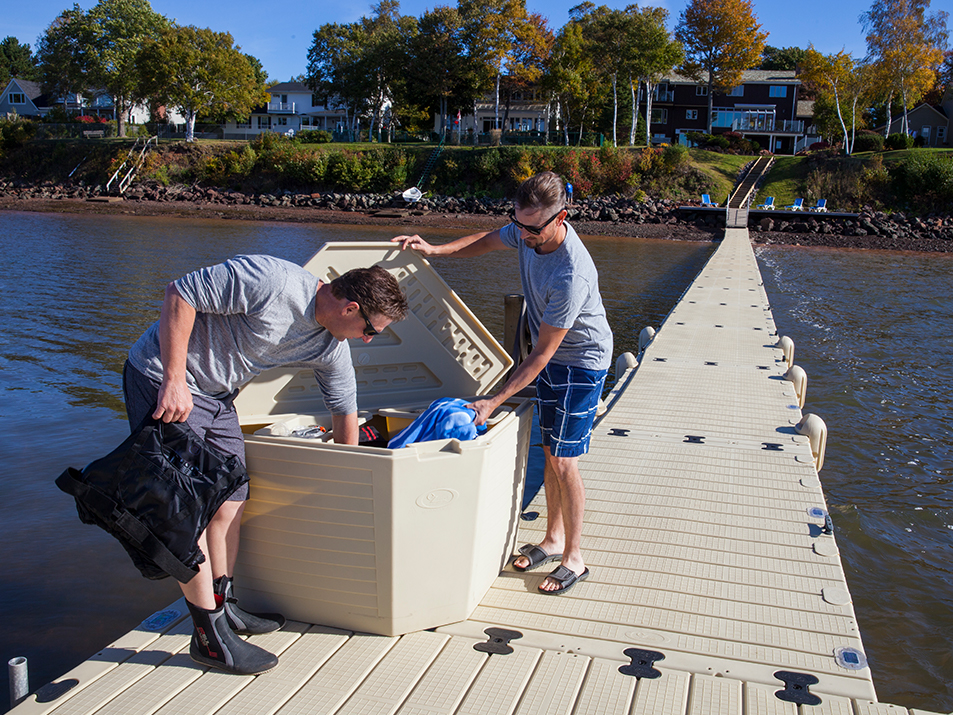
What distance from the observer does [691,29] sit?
1987 inches

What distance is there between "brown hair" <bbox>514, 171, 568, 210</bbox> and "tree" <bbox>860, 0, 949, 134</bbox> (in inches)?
1880

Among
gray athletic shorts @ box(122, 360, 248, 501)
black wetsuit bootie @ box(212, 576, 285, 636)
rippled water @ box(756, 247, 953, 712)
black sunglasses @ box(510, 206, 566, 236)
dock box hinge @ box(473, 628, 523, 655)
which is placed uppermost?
black sunglasses @ box(510, 206, 566, 236)

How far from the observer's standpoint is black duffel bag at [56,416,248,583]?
232cm

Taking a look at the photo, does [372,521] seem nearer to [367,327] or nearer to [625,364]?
[367,327]

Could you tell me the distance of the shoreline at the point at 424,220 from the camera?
30.7 meters

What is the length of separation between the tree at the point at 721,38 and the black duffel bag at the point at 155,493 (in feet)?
180

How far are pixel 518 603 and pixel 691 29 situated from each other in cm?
5515

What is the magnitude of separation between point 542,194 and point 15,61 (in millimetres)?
120136

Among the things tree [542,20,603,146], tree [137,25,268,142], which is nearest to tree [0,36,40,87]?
tree [137,25,268,142]

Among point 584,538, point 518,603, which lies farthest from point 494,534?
point 584,538

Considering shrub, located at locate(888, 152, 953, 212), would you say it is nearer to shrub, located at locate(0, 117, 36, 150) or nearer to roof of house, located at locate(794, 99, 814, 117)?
roof of house, located at locate(794, 99, 814, 117)

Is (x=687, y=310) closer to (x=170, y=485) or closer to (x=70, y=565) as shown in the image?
(x=70, y=565)

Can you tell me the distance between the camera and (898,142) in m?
40.5

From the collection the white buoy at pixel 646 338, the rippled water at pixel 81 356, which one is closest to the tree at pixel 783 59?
the rippled water at pixel 81 356
